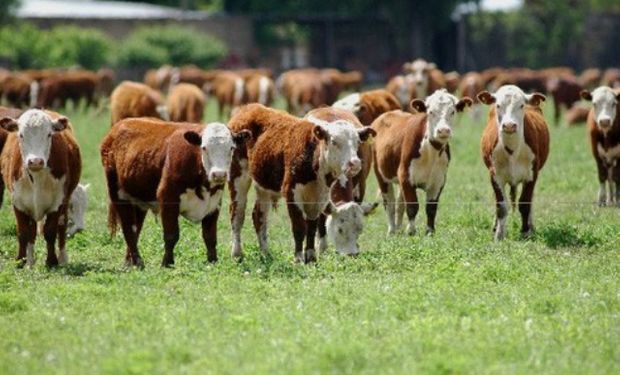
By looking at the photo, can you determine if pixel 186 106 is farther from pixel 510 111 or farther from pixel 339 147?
pixel 339 147

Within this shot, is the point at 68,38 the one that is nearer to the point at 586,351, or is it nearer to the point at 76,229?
the point at 76,229

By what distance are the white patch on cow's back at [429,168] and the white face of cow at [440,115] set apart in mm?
191

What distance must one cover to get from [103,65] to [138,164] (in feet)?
164

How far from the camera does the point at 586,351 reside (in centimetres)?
994

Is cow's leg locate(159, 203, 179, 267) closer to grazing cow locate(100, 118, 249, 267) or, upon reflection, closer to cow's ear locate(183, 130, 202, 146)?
grazing cow locate(100, 118, 249, 267)

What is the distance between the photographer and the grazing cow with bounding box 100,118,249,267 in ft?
45.1

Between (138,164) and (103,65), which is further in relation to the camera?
(103,65)

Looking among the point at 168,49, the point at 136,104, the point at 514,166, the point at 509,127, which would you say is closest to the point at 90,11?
the point at 168,49

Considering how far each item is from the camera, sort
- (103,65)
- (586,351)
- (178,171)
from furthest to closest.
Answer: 1. (103,65)
2. (178,171)
3. (586,351)

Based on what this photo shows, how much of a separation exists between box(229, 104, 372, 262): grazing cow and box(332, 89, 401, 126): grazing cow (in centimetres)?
463

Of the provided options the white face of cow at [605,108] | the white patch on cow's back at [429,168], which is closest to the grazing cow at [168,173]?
the white patch on cow's back at [429,168]

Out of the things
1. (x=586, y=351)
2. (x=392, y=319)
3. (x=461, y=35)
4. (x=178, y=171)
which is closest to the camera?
(x=586, y=351)

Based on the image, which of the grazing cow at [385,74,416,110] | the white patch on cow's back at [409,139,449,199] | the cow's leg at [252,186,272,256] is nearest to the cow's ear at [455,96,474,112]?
the white patch on cow's back at [409,139,449,199]

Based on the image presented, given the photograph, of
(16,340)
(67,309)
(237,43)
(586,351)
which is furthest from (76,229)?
(237,43)
